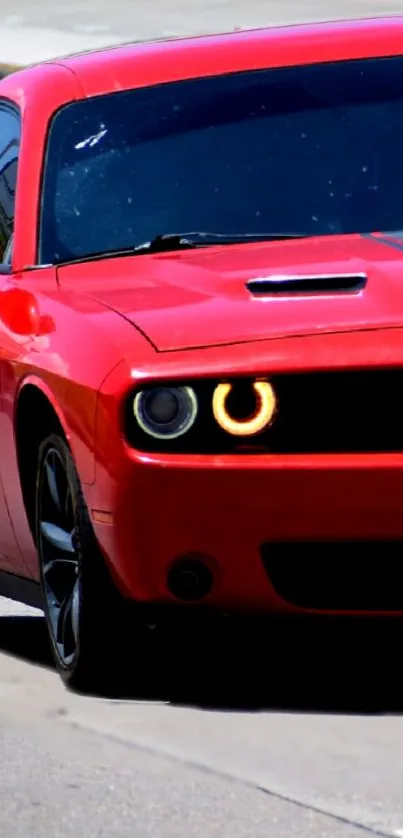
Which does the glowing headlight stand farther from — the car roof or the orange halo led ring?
the car roof

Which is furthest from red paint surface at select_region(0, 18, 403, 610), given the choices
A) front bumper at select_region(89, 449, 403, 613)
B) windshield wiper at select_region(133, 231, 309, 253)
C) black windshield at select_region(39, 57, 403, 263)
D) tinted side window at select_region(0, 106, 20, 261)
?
tinted side window at select_region(0, 106, 20, 261)

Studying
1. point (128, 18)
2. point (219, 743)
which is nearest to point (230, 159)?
point (219, 743)

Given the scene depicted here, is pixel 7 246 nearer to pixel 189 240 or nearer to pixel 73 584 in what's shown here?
pixel 189 240

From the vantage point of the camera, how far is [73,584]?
5523 mm

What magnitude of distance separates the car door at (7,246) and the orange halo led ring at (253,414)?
912 millimetres

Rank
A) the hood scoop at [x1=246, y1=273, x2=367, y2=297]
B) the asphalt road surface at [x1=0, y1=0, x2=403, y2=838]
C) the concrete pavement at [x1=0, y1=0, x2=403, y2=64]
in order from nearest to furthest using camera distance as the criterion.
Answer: the asphalt road surface at [x1=0, y1=0, x2=403, y2=838], the hood scoop at [x1=246, y1=273, x2=367, y2=297], the concrete pavement at [x1=0, y1=0, x2=403, y2=64]

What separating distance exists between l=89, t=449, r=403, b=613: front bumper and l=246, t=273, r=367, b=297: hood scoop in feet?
1.61

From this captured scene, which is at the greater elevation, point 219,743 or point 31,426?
point 31,426

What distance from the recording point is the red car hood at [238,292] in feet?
16.0

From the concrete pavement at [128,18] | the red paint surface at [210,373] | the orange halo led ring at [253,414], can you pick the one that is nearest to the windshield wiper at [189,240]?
the red paint surface at [210,373]

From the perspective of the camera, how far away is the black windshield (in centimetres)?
600

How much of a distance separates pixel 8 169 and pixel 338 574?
200 centimetres

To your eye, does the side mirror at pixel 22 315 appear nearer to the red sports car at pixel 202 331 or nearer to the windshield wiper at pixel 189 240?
the red sports car at pixel 202 331

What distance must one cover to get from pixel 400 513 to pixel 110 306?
0.91 meters
